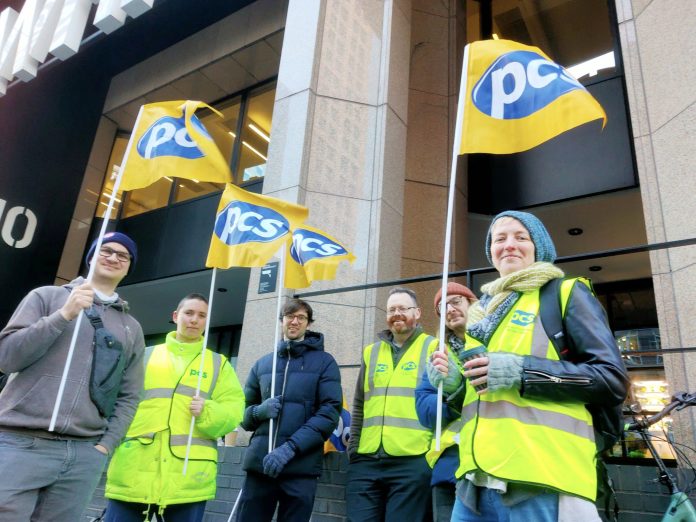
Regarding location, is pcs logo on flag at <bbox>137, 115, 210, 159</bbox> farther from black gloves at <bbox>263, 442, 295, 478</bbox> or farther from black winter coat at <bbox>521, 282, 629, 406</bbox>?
black winter coat at <bbox>521, 282, 629, 406</bbox>

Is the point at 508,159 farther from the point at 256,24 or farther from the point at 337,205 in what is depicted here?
the point at 256,24

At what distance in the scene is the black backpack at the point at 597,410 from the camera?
219 cm

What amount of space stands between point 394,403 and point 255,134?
1066 centimetres

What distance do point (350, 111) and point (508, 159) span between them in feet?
11.2

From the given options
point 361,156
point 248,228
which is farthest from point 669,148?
point 248,228

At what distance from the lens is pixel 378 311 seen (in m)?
7.44

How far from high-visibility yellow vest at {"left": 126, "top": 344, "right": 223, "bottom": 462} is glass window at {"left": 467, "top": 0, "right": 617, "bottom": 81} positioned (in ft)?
30.3

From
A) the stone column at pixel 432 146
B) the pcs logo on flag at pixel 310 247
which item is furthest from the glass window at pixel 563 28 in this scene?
the pcs logo on flag at pixel 310 247

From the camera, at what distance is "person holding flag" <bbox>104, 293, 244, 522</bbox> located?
12.5 ft

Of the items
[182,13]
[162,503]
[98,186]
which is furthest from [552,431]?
[98,186]

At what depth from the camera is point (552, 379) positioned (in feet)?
6.81

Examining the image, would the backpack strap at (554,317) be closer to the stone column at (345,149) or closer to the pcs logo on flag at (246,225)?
the pcs logo on flag at (246,225)

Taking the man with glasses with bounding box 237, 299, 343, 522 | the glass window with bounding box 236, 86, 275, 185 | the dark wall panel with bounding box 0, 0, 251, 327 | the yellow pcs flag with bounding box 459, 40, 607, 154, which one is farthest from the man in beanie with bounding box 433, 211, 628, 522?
the dark wall panel with bounding box 0, 0, 251, 327

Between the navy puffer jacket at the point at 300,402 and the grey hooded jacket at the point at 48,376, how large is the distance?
1.32m
